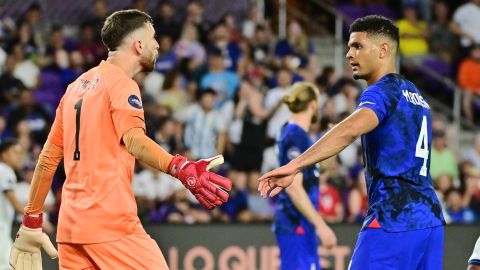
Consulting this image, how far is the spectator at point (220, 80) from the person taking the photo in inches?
552

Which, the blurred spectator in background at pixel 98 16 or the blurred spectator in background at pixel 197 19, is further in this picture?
the blurred spectator in background at pixel 197 19

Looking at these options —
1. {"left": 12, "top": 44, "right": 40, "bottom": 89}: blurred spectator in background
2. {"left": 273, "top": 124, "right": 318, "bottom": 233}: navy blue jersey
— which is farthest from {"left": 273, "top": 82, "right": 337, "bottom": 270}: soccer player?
{"left": 12, "top": 44, "right": 40, "bottom": 89}: blurred spectator in background

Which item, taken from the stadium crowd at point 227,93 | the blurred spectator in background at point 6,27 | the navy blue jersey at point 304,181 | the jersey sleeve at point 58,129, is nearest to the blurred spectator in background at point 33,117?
the stadium crowd at point 227,93

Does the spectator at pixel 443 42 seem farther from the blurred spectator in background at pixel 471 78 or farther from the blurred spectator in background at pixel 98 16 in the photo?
the blurred spectator in background at pixel 98 16

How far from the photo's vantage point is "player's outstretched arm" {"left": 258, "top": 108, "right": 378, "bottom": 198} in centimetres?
535

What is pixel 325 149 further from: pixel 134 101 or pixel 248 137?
pixel 248 137

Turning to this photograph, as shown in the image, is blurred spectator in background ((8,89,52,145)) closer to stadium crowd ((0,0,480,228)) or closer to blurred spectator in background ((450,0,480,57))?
stadium crowd ((0,0,480,228))

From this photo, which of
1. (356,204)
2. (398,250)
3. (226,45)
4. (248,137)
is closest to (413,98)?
(398,250)

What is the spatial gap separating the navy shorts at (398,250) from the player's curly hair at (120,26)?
1755 mm

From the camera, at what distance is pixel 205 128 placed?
44.0 ft

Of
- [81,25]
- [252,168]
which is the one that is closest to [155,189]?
[252,168]

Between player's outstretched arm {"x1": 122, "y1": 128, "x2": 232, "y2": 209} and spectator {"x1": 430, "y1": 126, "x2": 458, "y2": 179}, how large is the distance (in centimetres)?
839

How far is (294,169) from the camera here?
5.34 meters

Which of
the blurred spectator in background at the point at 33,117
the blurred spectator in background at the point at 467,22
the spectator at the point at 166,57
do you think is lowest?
the blurred spectator in background at the point at 33,117
